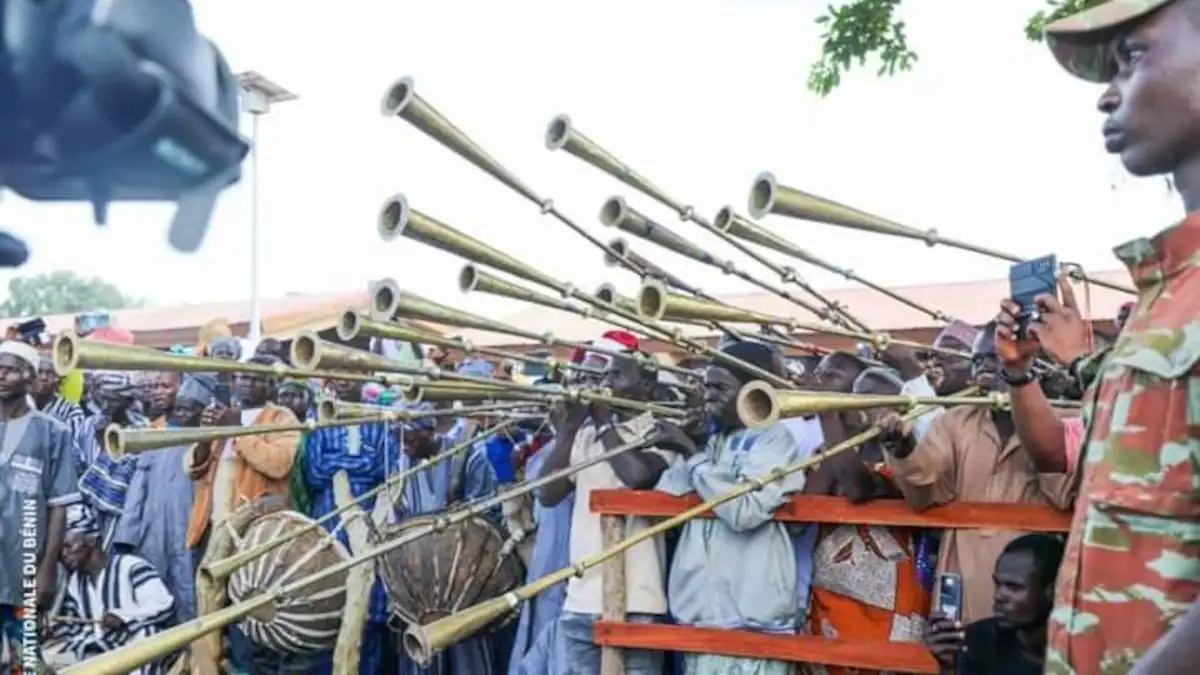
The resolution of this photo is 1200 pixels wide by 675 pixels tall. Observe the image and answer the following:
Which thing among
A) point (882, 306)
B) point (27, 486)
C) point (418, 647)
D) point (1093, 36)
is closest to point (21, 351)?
point (27, 486)

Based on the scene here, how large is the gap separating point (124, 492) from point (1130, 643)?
249 inches

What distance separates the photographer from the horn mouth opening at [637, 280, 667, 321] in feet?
14.3

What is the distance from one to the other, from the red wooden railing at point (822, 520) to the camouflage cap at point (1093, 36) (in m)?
1.77

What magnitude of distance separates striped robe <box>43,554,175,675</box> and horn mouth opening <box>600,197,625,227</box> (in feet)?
9.30

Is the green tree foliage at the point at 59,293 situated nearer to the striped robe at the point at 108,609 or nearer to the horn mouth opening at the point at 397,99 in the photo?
the horn mouth opening at the point at 397,99

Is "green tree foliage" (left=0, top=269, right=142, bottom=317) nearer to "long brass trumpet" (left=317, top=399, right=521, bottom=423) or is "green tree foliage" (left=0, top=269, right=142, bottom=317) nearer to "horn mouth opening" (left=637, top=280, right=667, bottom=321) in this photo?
"horn mouth opening" (left=637, top=280, right=667, bottom=321)

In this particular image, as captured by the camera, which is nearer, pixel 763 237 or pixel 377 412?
pixel 763 237

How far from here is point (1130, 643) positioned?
2.07 metres

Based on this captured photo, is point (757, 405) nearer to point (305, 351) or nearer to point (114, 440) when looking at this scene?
point (305, 351)

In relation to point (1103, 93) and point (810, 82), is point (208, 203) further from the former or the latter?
point (810, 82)

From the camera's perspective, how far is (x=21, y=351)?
6.32 m

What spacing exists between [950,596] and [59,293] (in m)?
2.94

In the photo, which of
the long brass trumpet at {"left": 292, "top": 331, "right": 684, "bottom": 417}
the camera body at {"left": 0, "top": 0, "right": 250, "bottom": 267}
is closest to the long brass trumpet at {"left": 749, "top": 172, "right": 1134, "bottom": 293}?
the long brass trumpet at {"left": 292, "top": 331, "right": 684, "bottom": 417}

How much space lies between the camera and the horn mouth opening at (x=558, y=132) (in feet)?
15.6
